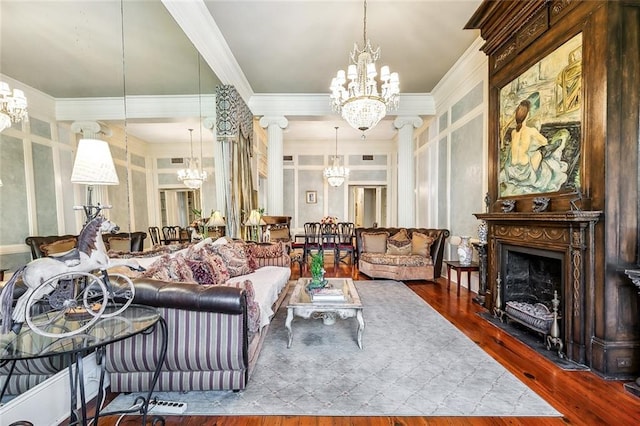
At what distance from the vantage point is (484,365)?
236cm

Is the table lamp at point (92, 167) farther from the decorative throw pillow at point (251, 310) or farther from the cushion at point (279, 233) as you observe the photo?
the cushion at point (279, 233)

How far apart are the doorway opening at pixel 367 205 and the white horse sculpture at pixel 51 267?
8.16 metres

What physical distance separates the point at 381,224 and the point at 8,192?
Result: 954 centimetres

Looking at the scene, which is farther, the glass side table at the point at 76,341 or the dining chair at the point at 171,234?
the dining chair at the point at 171,234

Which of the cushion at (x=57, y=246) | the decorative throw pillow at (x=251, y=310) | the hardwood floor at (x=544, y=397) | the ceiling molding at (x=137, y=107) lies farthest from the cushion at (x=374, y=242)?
the cushion at (x=57, y=246)

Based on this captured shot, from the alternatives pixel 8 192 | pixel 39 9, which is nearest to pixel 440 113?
pixel 39 9

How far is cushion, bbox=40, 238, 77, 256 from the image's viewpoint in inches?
65.7

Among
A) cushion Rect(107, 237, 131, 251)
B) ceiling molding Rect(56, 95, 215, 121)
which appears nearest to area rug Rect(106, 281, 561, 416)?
cushion Rect(107, 237, 131, 251)

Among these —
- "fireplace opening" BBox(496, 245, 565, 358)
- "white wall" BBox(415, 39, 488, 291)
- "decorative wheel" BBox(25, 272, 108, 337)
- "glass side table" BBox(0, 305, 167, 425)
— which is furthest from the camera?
"white wall" BBox(415, 39, 488, 291)

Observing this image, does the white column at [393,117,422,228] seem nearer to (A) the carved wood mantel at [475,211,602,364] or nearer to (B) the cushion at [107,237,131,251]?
(A) the carved wood mantel at [475,211,602,364]

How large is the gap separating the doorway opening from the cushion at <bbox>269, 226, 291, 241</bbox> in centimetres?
329

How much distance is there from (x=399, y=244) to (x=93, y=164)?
16.4 ft

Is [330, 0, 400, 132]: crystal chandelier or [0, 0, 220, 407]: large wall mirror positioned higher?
A: [330, 0, 400, 132]: crystal chandelier

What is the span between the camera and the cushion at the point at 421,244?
5.36 m
